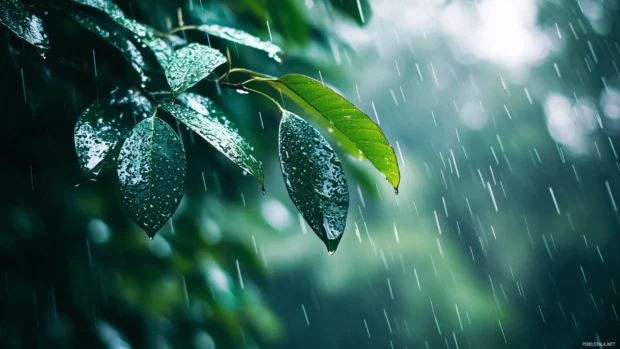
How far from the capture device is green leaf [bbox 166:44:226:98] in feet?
0.94

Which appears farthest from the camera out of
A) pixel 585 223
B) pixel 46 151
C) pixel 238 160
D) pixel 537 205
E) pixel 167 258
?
pixel 537 205

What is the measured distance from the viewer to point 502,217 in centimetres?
590

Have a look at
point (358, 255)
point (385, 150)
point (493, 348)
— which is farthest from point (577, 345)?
point (385, 150)

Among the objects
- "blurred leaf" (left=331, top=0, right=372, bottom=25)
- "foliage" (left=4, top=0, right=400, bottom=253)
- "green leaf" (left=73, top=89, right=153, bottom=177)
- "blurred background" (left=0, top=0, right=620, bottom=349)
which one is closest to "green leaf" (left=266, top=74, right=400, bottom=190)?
"foliage" (left=4, top=0, right=400, bottom=253)

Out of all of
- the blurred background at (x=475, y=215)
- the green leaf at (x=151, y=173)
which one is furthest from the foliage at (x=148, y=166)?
the blurred background at (x=475, y=215)

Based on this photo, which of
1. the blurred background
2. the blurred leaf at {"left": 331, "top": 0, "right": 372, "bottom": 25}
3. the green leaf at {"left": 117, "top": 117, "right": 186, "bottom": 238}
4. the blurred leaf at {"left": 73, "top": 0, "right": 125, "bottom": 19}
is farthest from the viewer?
the blurred background

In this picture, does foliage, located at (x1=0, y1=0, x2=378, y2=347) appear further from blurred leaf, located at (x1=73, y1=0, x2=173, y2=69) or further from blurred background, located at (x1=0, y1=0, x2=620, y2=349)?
blurred background, located at (x1=0, y1=0, x2=620, y2=349)

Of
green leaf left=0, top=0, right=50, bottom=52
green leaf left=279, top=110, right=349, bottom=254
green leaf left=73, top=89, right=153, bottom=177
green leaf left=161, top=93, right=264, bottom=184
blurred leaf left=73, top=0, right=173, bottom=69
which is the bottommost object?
green leaf left=279, top=110, right=349, bottom=254

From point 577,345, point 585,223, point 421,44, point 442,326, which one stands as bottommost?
point 577,345

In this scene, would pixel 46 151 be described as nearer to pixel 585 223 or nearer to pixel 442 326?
pixel 442 326

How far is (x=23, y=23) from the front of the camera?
34cm

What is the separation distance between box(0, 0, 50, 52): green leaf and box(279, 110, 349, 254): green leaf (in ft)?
0.65

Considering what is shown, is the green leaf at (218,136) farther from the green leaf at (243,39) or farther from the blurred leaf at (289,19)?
the blurred leaf at (289,19)

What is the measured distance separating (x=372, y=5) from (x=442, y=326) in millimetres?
5426
